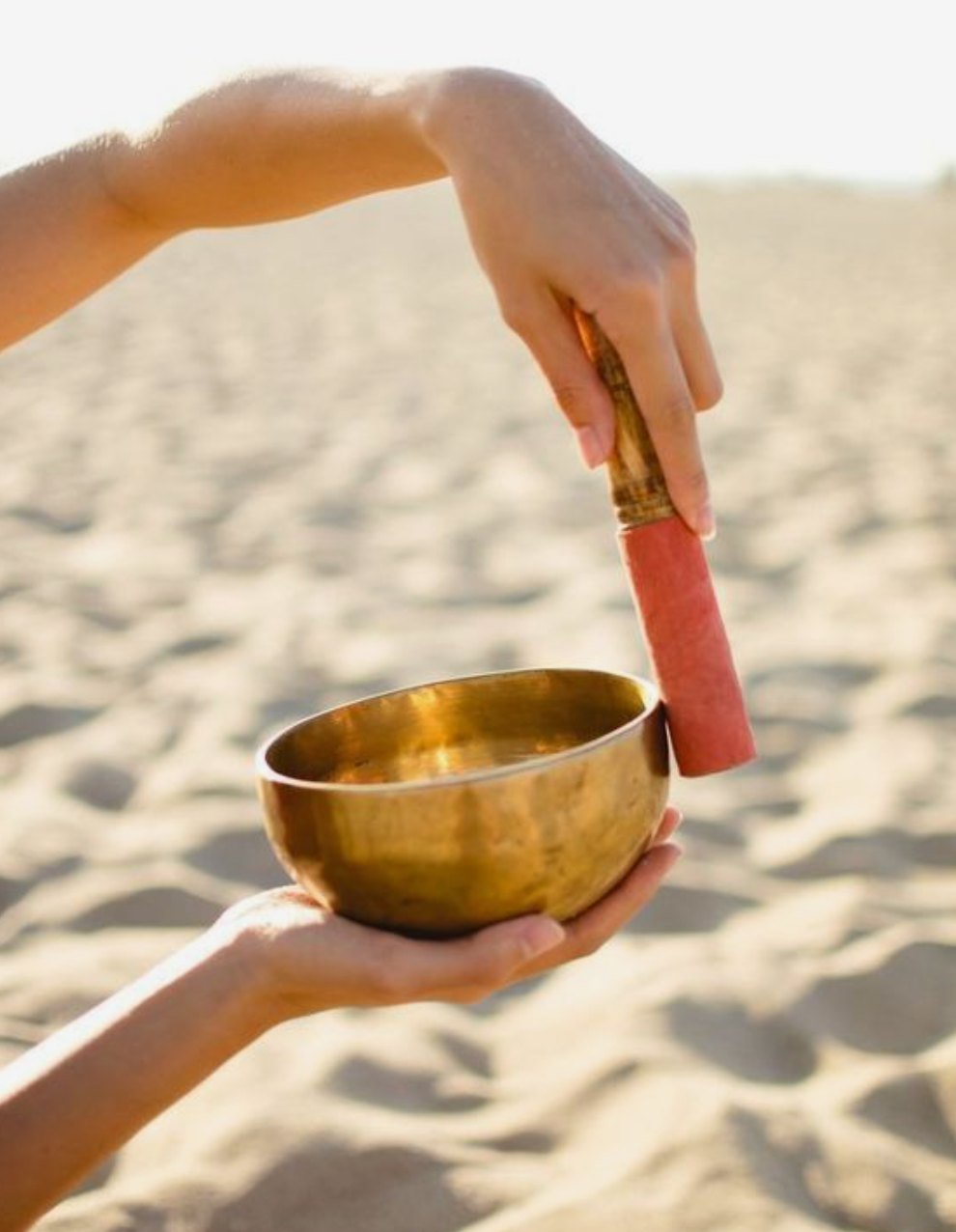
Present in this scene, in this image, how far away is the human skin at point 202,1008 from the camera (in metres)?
1.13

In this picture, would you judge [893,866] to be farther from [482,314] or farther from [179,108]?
[482,314]

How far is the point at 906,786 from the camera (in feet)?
8.53

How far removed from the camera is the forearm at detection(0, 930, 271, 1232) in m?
1.19

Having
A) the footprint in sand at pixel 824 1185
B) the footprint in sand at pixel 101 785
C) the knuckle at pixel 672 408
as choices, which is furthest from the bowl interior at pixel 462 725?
the footprint in sand at pixel 101 785

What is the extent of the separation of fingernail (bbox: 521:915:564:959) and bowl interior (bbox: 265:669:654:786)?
271mm

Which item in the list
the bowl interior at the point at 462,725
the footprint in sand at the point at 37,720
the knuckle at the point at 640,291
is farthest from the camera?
the footprint in sand at the point at 37,720

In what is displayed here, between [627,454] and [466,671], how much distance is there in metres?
2.06

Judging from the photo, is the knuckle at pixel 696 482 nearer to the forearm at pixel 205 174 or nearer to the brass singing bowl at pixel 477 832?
the brass singing bowl at pixel 477 832

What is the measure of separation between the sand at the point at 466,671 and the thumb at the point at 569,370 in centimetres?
82

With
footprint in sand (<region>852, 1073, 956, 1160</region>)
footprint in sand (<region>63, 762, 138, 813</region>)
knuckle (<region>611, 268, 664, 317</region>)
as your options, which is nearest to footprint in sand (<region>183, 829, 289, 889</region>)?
footprint in sand (<region>63, 762, 138, 813</region>)

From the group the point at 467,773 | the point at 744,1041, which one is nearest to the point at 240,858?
the point at 744,1041

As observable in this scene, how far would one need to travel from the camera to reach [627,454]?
1190 mm

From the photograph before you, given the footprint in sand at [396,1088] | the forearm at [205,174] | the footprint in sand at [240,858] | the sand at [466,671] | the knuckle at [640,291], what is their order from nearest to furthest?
the knuckle at [640,291], the forearm at [205,174], the sand at [466,671], the footprint in sand at [396,1088], the footprint in sand at [240,858]

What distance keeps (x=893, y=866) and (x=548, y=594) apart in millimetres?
1491
